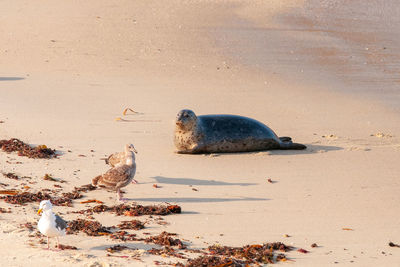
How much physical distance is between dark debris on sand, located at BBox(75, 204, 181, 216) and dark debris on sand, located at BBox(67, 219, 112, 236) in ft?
1.23

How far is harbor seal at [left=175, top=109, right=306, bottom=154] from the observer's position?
8305mm

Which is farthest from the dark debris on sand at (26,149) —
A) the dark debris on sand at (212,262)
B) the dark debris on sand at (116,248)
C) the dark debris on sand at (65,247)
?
the dark debris on sand at (212,262)

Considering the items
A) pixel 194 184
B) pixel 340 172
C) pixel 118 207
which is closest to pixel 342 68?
pixel 340 172

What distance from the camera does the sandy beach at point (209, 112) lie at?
562 cm

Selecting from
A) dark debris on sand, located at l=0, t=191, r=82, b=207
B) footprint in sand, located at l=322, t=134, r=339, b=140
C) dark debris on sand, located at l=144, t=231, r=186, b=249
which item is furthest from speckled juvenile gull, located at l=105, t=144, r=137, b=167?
footprint in sand, located at l=322, t=134, r=339, b=140

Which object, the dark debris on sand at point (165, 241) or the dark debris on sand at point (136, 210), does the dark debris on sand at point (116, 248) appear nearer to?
the dark debris on sand at point (165, 241)

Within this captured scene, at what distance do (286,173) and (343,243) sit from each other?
2.07 meters

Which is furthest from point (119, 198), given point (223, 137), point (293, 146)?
point (293, 146)

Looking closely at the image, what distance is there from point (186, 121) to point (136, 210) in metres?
2.44

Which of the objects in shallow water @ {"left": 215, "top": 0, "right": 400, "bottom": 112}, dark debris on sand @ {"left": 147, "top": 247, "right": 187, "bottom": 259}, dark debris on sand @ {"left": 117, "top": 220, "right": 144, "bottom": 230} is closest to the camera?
dark debris on sand @ {"left": 147, "top": 247, "right": 187, "bottom": 259}

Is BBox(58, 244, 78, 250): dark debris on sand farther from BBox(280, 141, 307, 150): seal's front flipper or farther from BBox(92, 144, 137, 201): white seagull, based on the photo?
BBox(280, 141, 307, 150): seal's front flipper

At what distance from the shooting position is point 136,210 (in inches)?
237

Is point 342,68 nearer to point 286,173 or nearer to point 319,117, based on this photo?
point 319,117

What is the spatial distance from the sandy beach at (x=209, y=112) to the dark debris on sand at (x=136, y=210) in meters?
0.08
